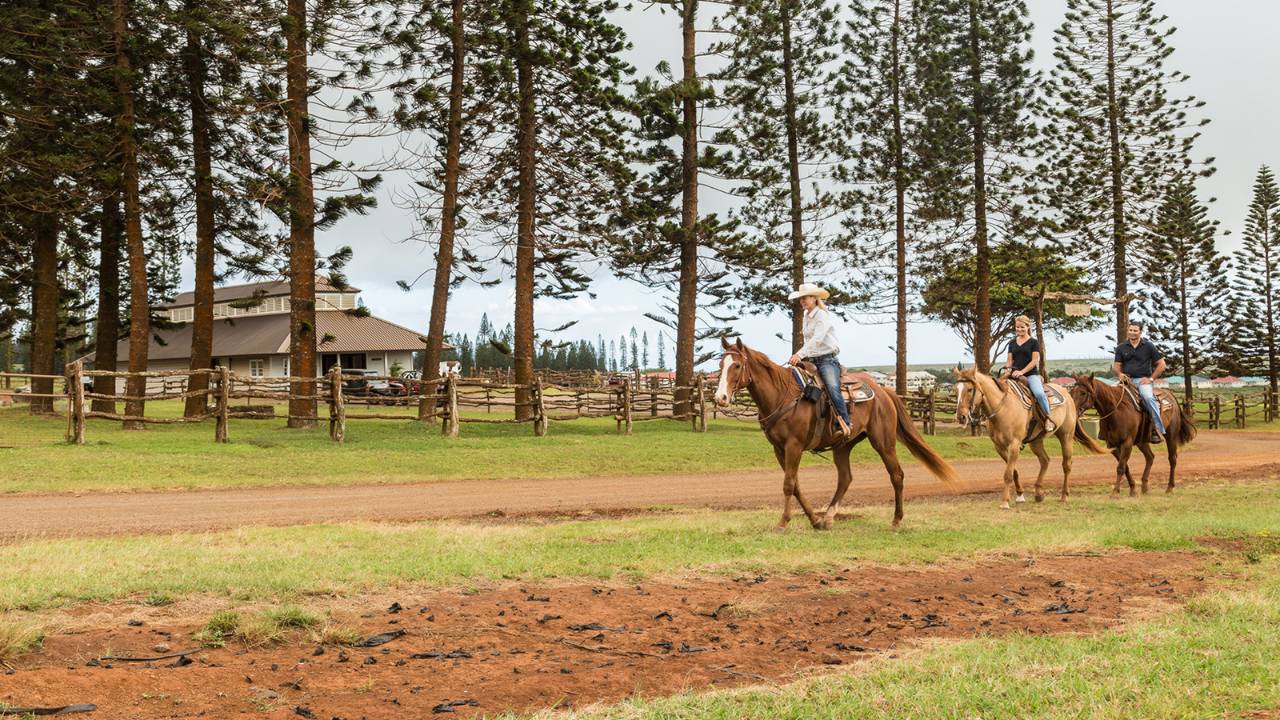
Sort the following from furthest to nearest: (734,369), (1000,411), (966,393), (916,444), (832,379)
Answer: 1. (1000,411)
2. (966,393)
3. (916,444)
4. (832,379)
5. (734,369)

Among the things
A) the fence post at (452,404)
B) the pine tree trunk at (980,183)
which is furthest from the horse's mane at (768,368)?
the pine tree trunk at (980,183)

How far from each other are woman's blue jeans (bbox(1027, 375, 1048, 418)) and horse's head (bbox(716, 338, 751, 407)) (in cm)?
591

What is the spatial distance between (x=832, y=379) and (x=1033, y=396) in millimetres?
5006

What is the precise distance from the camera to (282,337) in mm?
53250

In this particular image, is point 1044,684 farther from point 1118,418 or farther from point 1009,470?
point 1118,418

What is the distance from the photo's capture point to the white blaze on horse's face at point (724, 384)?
9683 millimetres

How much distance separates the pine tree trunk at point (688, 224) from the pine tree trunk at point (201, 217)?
1325 centimetres

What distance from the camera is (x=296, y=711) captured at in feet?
14.5

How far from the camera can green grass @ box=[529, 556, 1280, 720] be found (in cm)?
429

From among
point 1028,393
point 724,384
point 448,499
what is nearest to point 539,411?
point 448,499

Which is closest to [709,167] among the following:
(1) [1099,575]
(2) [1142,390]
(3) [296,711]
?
(2) [1142,390]

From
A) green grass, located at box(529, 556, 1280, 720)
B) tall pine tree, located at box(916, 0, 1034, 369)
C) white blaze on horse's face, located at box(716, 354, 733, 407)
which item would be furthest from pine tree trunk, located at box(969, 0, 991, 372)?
green grass, located at box(529, 556, 1280, 720)

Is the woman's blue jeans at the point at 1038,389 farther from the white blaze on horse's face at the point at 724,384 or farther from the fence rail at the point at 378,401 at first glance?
the white blaze on horse's face at the point at 724,384

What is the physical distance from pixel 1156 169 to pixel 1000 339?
2322 cm
